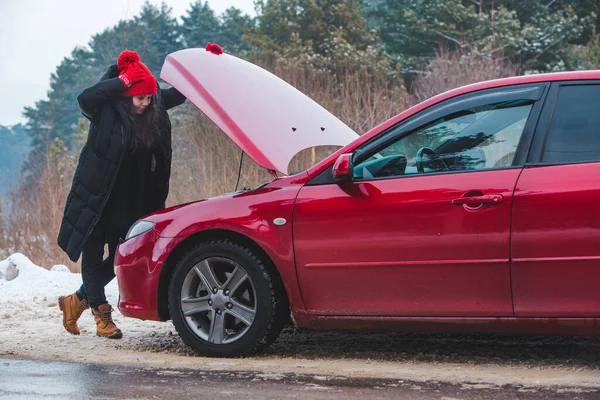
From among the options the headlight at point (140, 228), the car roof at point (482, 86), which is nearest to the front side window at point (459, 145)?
the car roof at point (482, 86)

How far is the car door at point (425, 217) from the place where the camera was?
4.96m

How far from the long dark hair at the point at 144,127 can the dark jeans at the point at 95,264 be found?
0.69 meters

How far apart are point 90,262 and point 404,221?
270 cm

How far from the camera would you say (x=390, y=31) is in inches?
1619

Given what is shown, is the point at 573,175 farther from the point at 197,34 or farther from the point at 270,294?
the point at 197,34

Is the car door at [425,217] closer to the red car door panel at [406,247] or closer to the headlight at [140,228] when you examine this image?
the red car door panel at [406,247]

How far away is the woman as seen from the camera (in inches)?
258

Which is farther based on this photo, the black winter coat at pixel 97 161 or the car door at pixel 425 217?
the black winter coat at pixel 97 161

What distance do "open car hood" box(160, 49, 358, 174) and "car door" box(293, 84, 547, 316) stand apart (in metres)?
0.57

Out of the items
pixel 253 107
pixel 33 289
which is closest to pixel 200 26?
pixel 33 289

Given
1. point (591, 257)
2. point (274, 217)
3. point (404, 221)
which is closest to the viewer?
point (591, 257)

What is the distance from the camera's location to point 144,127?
6.63 meters

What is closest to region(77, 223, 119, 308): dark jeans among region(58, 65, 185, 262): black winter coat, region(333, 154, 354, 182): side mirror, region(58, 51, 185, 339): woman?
region(58, 51, 185, 339): woman

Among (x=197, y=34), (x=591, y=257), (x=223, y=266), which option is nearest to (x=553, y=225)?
(x=591, y=257)
